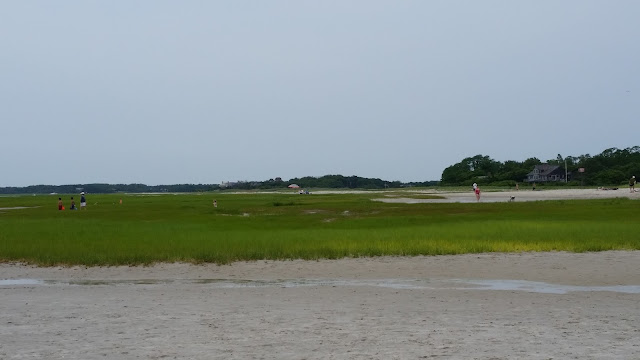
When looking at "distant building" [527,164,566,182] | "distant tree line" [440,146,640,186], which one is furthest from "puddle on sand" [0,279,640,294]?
"distant building" [527,164,566,182]

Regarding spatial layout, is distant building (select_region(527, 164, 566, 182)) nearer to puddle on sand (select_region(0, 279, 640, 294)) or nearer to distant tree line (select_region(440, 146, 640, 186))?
distant tree line (select_region(440, 146, 640, 186))

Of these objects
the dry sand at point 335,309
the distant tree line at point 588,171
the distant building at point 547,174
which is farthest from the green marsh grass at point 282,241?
the distant building at point 547,174

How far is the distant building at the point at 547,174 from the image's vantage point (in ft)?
583

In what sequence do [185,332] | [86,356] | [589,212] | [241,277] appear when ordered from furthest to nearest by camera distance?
[589,212] → [241,277] → [185,332] → [86,356]

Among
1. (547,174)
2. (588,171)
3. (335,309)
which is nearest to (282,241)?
(335,309)

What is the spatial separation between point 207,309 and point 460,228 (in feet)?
68.8

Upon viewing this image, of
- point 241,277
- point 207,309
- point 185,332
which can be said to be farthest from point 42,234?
point 185,332

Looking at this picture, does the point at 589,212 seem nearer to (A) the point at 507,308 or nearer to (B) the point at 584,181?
(A) the point at 507,308

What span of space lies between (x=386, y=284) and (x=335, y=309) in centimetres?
428

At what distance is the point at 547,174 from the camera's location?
7018 inches

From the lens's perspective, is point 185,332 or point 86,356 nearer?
point 86,356

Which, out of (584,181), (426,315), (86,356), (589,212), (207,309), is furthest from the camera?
(584,181)

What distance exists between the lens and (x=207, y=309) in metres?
13.3

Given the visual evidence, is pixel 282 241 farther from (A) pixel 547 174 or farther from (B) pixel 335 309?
(A) pixel 547 174
